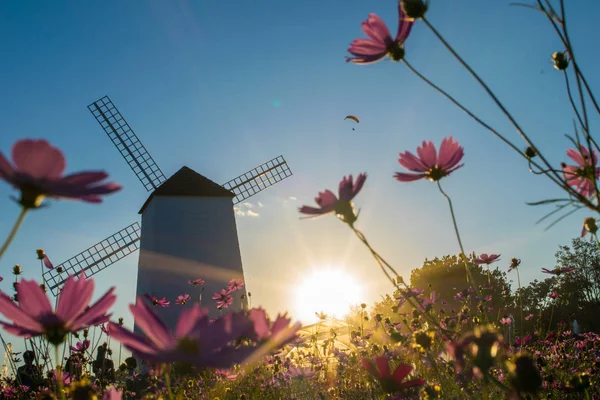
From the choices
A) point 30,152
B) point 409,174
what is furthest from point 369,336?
point 30,152

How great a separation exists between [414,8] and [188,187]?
15.0 meters

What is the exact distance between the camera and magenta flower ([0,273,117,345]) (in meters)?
0.82

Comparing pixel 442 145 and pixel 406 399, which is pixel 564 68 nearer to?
pixel 442 145

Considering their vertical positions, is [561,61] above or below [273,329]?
above

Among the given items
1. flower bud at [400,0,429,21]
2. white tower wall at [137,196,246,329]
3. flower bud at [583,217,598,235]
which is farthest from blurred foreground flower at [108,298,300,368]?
white tower wall at [137,196,246,329]

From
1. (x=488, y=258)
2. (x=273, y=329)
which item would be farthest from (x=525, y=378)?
(x=488, y=258)

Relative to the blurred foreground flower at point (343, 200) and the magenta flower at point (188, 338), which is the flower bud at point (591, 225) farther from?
the magenta flower at point (188, 338)

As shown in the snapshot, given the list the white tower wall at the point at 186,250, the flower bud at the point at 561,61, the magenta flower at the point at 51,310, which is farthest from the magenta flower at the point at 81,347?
the white tower wall at the point at 186,250

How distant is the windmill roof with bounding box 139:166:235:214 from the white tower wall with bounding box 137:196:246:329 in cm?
19

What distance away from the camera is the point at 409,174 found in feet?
4.69

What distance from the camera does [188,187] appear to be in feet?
51.5

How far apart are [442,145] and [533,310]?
24.3 metres

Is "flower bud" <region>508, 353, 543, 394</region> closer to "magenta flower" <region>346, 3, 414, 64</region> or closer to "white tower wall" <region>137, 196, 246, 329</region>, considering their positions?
"magenta flower" <region>346, 3, 414, 64</region>

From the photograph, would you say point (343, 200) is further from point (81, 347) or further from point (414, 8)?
point (81, 347)
